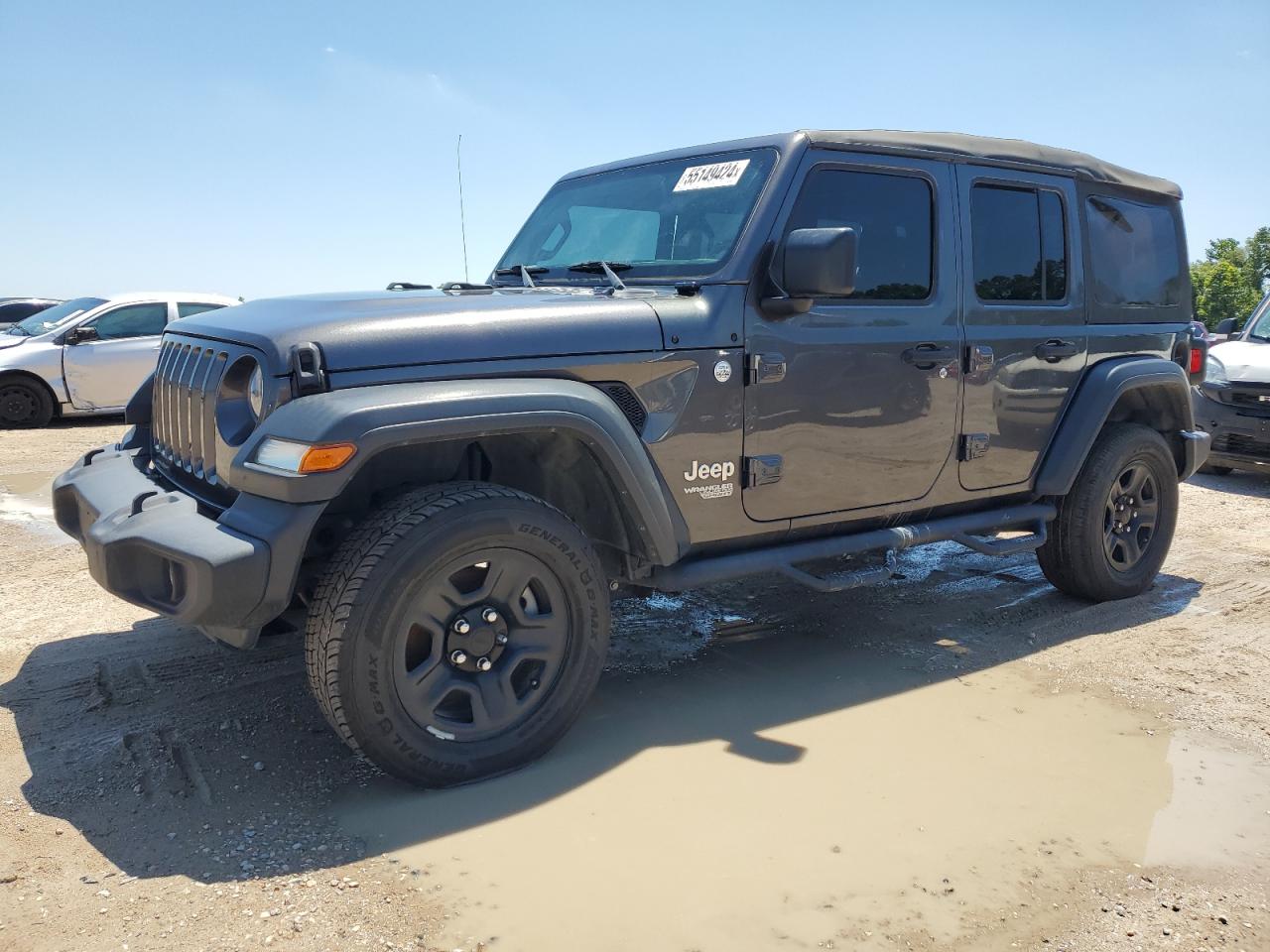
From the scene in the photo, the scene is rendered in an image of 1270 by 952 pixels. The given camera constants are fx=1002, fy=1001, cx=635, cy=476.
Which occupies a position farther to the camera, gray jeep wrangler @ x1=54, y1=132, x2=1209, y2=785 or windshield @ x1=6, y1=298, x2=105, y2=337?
windshield @ x1=6, y1=298, x2=105, y2=337

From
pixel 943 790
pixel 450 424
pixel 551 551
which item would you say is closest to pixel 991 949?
pixel 943 790

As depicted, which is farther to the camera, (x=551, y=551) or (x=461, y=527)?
(x=551, y=551)

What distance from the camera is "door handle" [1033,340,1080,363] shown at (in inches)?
174

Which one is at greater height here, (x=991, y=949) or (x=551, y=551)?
(x=551, y=551)

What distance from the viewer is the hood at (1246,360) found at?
829cm

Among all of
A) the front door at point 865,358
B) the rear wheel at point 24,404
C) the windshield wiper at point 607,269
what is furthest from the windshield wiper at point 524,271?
the rear wheel at point 24,404

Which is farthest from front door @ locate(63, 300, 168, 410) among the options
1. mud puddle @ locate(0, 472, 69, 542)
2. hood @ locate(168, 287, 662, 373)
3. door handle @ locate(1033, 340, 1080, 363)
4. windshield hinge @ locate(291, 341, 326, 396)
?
door handle @ locate(1033, 340, 1080, 363)

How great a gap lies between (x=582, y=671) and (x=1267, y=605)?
3.75 metres

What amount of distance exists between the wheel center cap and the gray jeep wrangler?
0.04ft

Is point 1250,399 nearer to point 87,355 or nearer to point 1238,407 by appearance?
point 1238,407

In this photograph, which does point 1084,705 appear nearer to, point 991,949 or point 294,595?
point 991,949

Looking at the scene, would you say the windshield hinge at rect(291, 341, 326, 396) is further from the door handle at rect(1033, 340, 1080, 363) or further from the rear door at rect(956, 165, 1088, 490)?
the door handle at rect(1033, 340, 1080, 363)

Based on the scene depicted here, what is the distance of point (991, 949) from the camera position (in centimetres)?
235

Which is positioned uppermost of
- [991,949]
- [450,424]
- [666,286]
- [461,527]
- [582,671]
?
[666,286]
